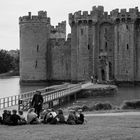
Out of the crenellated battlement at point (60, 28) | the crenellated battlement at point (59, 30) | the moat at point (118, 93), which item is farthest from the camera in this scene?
the crenellated battlement at point (60, 28)

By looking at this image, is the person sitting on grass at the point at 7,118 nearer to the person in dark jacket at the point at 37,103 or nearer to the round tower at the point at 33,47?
the person in dark jacket at the point at 37,103

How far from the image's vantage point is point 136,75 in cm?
5894

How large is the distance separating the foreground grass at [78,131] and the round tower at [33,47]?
44.7 m

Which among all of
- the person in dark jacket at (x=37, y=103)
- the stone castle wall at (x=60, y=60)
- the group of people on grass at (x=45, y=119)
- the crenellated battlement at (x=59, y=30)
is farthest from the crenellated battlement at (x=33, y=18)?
the group of people on grass at (x=45, y=119)

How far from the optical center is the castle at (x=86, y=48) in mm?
58781

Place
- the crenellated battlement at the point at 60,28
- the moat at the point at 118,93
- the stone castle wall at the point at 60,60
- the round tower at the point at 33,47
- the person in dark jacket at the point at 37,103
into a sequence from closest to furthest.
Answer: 1. the person in dark jacket at the point at 37,103
2. the moat at the point at 118,93
3. the round tower at the point at 33,47
4. the stone castle wall at the point at 60,60
5. the crenellated battlement at the point at 60,28

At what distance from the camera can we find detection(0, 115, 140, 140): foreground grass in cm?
1412

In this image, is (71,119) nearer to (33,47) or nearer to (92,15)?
(92,15)

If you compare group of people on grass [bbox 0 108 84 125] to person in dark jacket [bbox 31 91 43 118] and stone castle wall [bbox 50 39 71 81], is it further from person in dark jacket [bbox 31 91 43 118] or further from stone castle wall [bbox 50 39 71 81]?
stone castle wall [bbox 50 39 71 81]

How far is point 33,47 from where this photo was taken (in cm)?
6284

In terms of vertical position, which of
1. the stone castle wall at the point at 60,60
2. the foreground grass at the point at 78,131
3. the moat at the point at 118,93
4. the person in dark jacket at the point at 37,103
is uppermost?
the stone castle wall at the point at 60,60

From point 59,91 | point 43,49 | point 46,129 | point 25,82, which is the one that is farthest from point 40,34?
point 46,129

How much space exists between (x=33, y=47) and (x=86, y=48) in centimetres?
768

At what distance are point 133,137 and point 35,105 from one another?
25.4 feet
